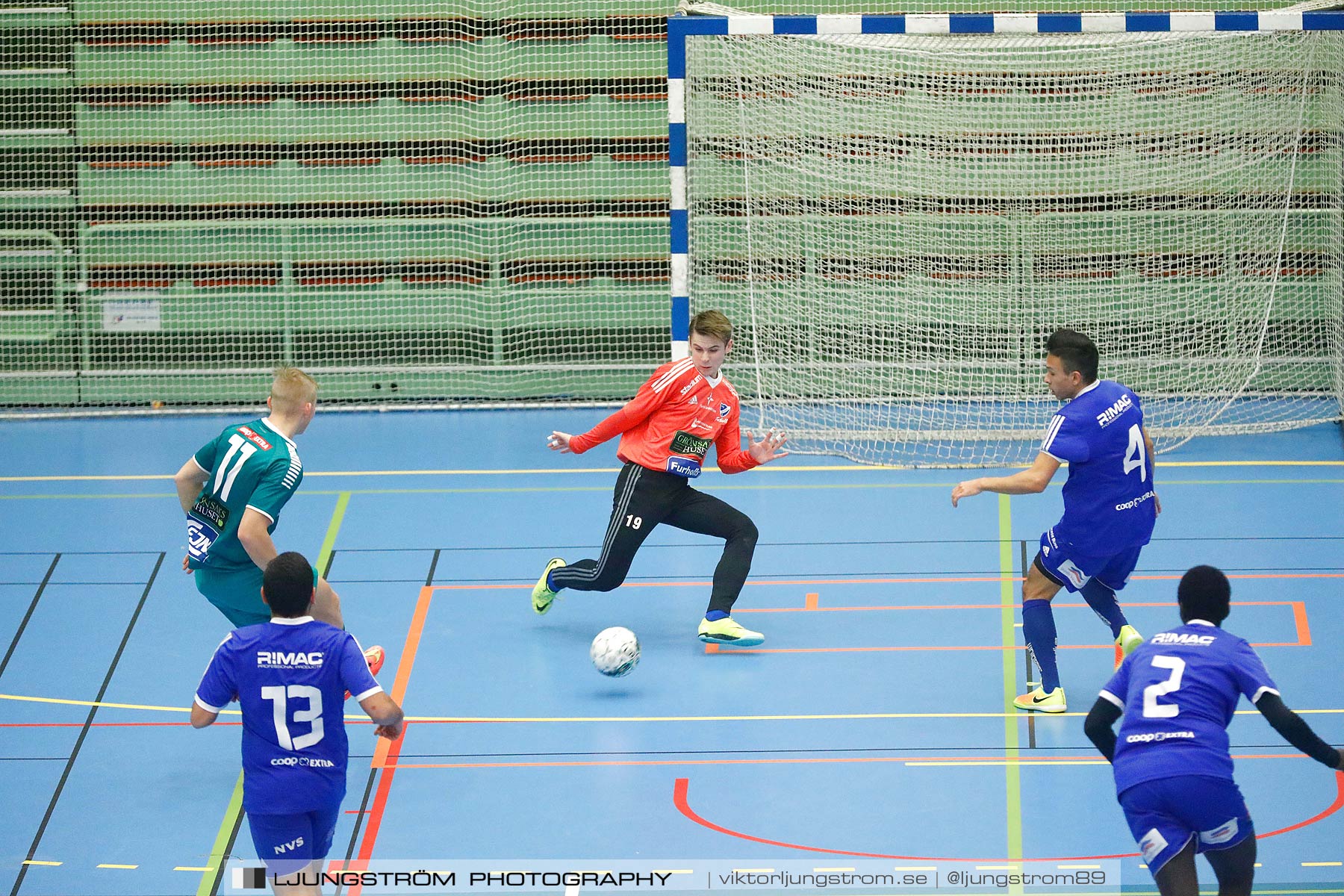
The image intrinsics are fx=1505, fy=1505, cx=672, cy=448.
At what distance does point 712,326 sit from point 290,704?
12.0 feet

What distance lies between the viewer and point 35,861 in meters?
6.21

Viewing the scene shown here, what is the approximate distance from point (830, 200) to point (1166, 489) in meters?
3.99

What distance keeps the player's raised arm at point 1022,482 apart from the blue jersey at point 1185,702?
1840mm

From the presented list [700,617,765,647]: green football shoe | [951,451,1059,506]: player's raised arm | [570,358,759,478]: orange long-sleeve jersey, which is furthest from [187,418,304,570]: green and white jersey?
[951,451,1059,506]: player's raised arm

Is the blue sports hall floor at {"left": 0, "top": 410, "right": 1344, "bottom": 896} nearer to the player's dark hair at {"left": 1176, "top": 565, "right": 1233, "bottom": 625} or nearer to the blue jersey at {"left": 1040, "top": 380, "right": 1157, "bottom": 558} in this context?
the blue jersey at {"left": 1040, "top": 380, "right": 1157, "bottom": 558}

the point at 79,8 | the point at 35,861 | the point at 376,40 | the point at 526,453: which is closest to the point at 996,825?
the point at 35,861

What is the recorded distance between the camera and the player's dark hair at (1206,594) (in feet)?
15.9

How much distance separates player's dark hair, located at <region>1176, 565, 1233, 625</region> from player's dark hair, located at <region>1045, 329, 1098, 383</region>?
209 centimetres

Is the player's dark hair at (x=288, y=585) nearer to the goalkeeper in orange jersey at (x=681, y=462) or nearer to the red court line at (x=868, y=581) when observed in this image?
the goalkeeper in orange jersey at (x=681, y=462)

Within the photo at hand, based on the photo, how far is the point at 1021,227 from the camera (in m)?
13.4

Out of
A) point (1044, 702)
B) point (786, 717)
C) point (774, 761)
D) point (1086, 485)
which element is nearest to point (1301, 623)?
point (1044, 702)

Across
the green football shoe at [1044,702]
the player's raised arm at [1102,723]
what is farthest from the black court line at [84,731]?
the green football shoe at [1044,702]

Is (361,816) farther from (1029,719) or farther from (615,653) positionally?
(1029,719)

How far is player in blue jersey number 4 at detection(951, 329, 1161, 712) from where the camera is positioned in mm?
6809
